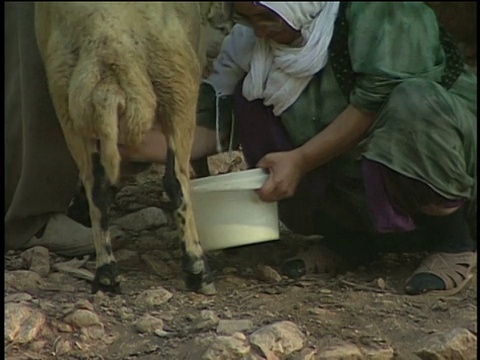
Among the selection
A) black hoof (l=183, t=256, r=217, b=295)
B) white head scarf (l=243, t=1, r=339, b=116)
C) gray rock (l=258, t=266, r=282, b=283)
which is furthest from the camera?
gray rock (l=258, t=266, r=282, b=283)

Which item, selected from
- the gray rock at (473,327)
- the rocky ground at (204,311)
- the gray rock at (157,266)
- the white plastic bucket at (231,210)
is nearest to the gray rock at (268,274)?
the rocky ground at (204,311)

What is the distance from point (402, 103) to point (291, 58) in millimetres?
266

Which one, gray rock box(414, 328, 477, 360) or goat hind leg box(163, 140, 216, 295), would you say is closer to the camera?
goat hind leg box(163, 140, 216, 295)

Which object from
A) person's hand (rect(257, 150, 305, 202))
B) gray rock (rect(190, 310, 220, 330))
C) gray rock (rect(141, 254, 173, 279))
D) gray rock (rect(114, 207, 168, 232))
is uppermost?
person's hand (rect(257, 150, 305, 202))

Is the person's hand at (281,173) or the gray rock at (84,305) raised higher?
the person's hand at (281,173)

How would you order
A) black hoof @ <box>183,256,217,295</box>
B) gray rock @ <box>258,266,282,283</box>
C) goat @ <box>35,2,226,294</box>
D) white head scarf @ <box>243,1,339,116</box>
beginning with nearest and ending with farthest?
goat @ <box>35,2,226,294</box>, white head scarf @ <box>243,1,339,116</box>, black hoof @ <box>183,256,217,295</box>, gray rock @ <box>258,266,282,283</box>

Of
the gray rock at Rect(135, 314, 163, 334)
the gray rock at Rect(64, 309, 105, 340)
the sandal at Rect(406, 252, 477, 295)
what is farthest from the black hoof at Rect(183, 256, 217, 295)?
the sandal at Rect(406, 252, 477, 295)

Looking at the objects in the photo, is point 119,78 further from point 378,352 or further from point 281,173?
point 378,352

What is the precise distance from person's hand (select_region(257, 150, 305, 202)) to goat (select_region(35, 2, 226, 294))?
18 centimetres

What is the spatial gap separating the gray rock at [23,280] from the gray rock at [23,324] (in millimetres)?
75

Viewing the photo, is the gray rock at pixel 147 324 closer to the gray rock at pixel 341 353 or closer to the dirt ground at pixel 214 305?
the dirt ground at pixel 214 305

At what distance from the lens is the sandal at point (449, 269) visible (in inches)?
112

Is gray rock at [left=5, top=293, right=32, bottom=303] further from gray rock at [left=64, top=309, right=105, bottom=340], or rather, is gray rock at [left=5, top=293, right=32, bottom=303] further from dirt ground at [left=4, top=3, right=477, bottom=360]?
gray rock at [left=64, top=309, right=105, bottom=340]

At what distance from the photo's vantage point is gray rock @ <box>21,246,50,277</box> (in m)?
2.74
